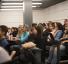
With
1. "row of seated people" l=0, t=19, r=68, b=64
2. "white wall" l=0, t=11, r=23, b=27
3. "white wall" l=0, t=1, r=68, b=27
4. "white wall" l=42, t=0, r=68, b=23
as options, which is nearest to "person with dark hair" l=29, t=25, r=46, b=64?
"row of seated people" l=0, t=19, r=68, b=64

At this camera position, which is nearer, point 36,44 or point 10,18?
point 36,44

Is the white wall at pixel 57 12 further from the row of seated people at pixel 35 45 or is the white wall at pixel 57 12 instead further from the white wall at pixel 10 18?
the row of seated people at pixel 35 45

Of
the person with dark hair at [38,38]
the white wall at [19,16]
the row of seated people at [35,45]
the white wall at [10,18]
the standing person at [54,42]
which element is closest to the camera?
the row of seated people at [35,45]

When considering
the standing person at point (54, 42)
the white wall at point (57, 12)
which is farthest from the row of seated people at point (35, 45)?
the white wall at point (57, 12)

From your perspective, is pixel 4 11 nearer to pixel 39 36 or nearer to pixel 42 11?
pixel 42 11

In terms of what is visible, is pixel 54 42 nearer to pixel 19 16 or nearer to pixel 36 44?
pixel 36 44

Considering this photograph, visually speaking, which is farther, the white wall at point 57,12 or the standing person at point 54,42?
the white wall at point 57,12

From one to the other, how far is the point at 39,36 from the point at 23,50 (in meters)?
1.05

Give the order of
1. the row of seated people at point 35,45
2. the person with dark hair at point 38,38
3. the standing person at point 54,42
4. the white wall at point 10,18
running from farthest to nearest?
the white wall at point 10,18 → the standing person at point 54,42 → the person with dark hair at point 38,38 → the row of seated people at point 35,45

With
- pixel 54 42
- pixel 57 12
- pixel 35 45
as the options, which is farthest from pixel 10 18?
pixel 35 45

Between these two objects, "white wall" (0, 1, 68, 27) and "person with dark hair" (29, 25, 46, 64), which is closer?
"person with dark hair" (29, 25, 46, 64)

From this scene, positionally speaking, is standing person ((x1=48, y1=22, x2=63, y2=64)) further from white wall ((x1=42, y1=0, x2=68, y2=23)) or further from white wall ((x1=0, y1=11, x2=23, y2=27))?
white wall ((x1=0, y1=11, x2=23, y2=27))

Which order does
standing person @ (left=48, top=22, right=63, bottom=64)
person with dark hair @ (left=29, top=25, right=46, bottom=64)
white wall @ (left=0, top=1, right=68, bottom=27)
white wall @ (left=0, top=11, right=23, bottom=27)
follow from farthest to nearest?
white wall @ (left=0, top=11, right=23, bottom=27) < white wall @ (left=0, top=1, right=68, bottom=27) < standing person @ (left=48, top=22, right=63, bottom=64) < person with dark hair @ (left=29, top=25, right=46, bottom=64)

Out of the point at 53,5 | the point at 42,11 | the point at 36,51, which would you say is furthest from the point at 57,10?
the point at 36,51
